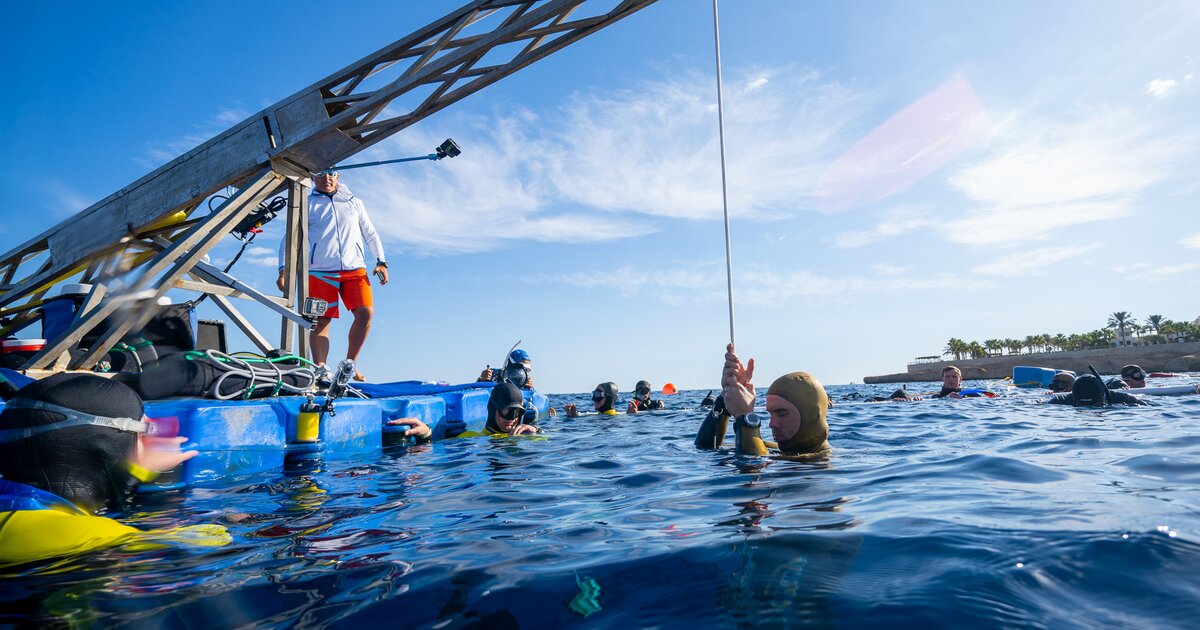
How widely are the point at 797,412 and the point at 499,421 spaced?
13.3 feet

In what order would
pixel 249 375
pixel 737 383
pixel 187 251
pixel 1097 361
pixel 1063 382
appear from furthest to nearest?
1. pixel 1097 361
2. pixel 1063 382
3. pixel 187 251
4. pixel 249 375
5. pixel 737 383

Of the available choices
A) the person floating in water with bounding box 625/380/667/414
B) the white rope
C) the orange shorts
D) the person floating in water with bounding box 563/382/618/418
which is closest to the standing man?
the orange shorts

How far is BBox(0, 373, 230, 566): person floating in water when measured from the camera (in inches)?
91.0

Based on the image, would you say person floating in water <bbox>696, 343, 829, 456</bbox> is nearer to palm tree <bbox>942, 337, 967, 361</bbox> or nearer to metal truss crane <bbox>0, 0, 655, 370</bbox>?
→ metal truss crane <bbox>0, 0, 655, 370</bbox>

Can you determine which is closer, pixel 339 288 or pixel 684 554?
pixel 684 554

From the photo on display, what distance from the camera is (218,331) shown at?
272 inches

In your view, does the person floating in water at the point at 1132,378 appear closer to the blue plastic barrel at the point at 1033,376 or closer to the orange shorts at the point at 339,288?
the blue plastic barrel at the point at 1033,376

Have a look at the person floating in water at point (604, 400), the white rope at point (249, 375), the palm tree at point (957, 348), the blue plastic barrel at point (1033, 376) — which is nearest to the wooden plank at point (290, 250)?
the white rope at point (249, 375)

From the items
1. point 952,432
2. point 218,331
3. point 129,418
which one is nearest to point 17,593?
point 129,418

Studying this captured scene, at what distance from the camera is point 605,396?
12.5 m

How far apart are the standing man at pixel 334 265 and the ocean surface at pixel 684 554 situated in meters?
3.62

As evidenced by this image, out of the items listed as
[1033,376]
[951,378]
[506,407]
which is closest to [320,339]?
[506,407]

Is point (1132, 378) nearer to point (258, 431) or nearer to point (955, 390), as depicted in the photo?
point (955, 390)

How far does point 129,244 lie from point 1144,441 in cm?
1032
